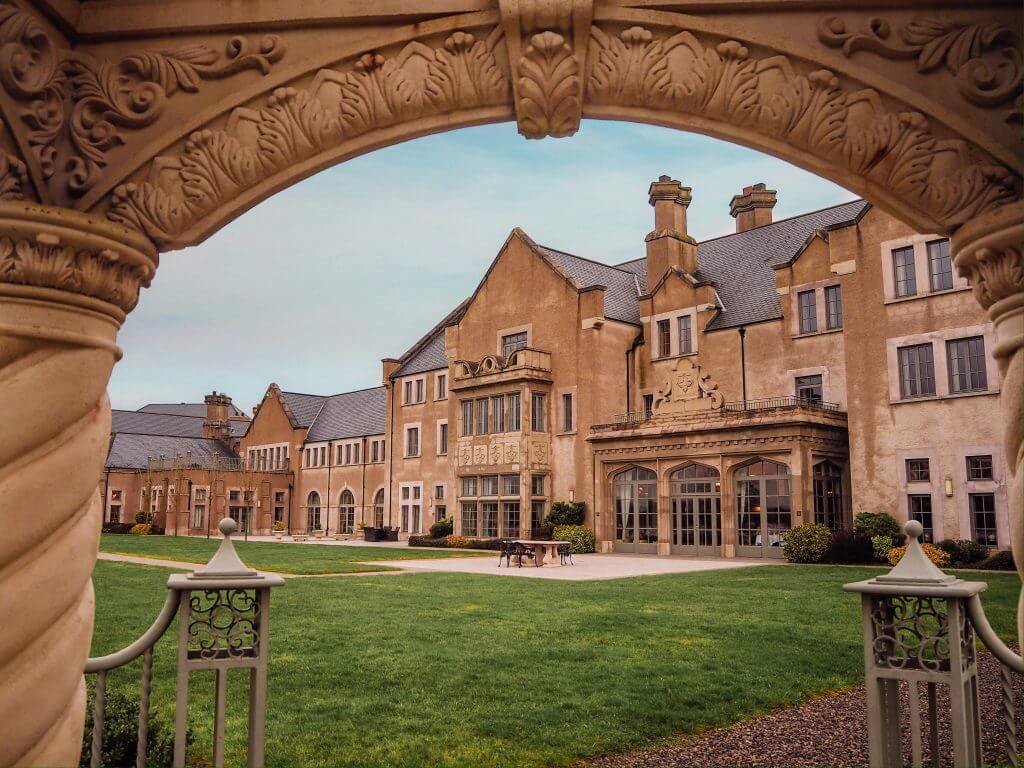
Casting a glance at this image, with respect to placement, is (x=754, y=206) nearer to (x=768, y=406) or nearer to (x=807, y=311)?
(x=807, y=311)

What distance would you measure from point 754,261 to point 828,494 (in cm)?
1088

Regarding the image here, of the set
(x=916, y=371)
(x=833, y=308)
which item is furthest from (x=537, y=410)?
(x=916, y=371)

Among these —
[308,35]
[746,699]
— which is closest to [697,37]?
[308,35]

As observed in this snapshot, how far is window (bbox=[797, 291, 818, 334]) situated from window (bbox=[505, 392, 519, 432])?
41.4 ft

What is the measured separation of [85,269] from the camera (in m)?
2.98

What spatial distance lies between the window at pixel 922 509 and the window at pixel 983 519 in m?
1.30

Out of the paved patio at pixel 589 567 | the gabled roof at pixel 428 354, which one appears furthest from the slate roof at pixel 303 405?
the paved patio at pixel 589 567

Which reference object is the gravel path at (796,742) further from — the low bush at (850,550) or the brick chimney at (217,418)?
the brick chimney at (217,418)

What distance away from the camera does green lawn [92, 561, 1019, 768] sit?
6.28m

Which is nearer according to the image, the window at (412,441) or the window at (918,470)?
the window at (918,470)

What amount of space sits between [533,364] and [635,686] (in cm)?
2837

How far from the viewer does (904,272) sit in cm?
2655

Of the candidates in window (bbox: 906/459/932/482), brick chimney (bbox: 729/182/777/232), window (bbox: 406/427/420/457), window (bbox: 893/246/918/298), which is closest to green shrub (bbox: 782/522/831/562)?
window (bbox: 906/459/932/482)

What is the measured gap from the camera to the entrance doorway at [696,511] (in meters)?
29.1
